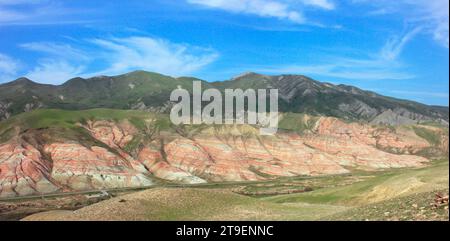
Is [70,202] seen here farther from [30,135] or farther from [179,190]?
[179,190]

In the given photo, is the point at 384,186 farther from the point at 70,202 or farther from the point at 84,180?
the point at 84,180

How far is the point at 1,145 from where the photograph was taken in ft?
541

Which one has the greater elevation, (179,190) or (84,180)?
(179,190)

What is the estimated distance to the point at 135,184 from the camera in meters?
184

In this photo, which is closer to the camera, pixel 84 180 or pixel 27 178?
pixel 27 178

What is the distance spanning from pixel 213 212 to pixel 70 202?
330ft
